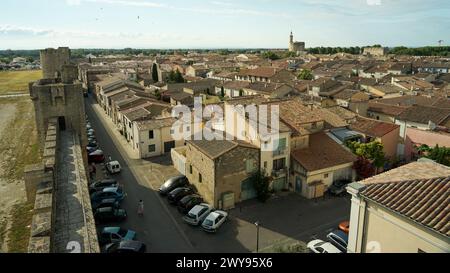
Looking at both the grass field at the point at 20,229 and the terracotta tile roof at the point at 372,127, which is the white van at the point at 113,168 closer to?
the grass field at the point at 20,229

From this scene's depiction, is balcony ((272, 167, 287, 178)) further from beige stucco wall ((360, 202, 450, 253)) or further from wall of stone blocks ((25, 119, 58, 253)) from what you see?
wall of stone blocks ((25, 119, 58, 253))

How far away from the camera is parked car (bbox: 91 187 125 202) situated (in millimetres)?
23297

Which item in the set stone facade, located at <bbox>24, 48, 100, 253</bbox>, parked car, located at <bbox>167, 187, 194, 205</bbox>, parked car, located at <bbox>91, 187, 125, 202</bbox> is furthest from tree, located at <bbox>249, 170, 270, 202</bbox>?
stone facade, located at <bbox>24, 48, 100, 253</bbox>

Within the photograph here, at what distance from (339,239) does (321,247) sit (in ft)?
4.50

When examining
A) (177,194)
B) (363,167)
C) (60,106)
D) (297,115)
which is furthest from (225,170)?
(60,106)

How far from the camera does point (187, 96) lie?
5153 cm

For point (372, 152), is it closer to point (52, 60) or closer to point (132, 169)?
point (132, 169)

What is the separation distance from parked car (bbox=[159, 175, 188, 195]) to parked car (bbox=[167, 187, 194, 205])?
0.99 m

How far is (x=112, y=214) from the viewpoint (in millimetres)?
21453
